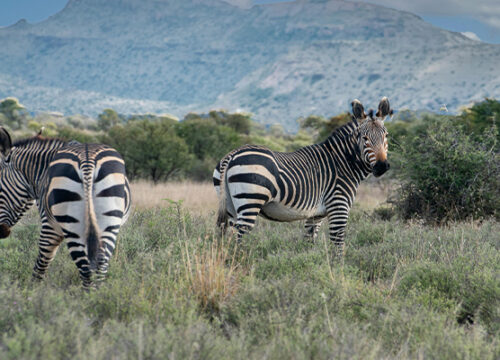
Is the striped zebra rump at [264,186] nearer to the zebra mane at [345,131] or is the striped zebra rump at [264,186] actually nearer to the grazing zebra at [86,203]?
the zebra mane at [345,131]

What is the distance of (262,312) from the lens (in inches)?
155

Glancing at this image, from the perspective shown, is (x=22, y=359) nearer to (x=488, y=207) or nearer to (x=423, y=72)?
(x=488, y=207)

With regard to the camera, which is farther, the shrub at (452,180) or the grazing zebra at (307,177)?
the shrub at (452,180)

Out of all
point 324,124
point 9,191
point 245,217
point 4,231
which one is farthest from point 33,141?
point 324,124

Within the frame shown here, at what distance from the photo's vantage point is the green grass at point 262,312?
3.26 m

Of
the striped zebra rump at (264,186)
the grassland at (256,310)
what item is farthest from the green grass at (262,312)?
the striped zebra rump at (264,186)

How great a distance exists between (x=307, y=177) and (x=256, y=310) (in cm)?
326

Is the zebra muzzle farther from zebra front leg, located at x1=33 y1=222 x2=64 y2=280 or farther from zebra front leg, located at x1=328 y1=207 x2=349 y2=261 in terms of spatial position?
zebra front leg, located at x1=328 y1=207 x2=349 y2=261

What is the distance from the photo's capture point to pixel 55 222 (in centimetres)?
486

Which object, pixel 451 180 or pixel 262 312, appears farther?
pixel 451 180

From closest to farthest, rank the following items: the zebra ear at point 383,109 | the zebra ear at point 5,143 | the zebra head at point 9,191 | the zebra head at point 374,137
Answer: the zebra ear at point 5,143
the zebra head at point 9,191
the zebra head at point 374,137
the zebra ear at point 383,109

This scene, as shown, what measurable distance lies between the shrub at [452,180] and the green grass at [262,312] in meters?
3.47

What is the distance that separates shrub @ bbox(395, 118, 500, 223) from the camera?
976 centimetres

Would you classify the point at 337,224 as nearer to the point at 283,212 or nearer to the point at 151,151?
the point at 283,212
